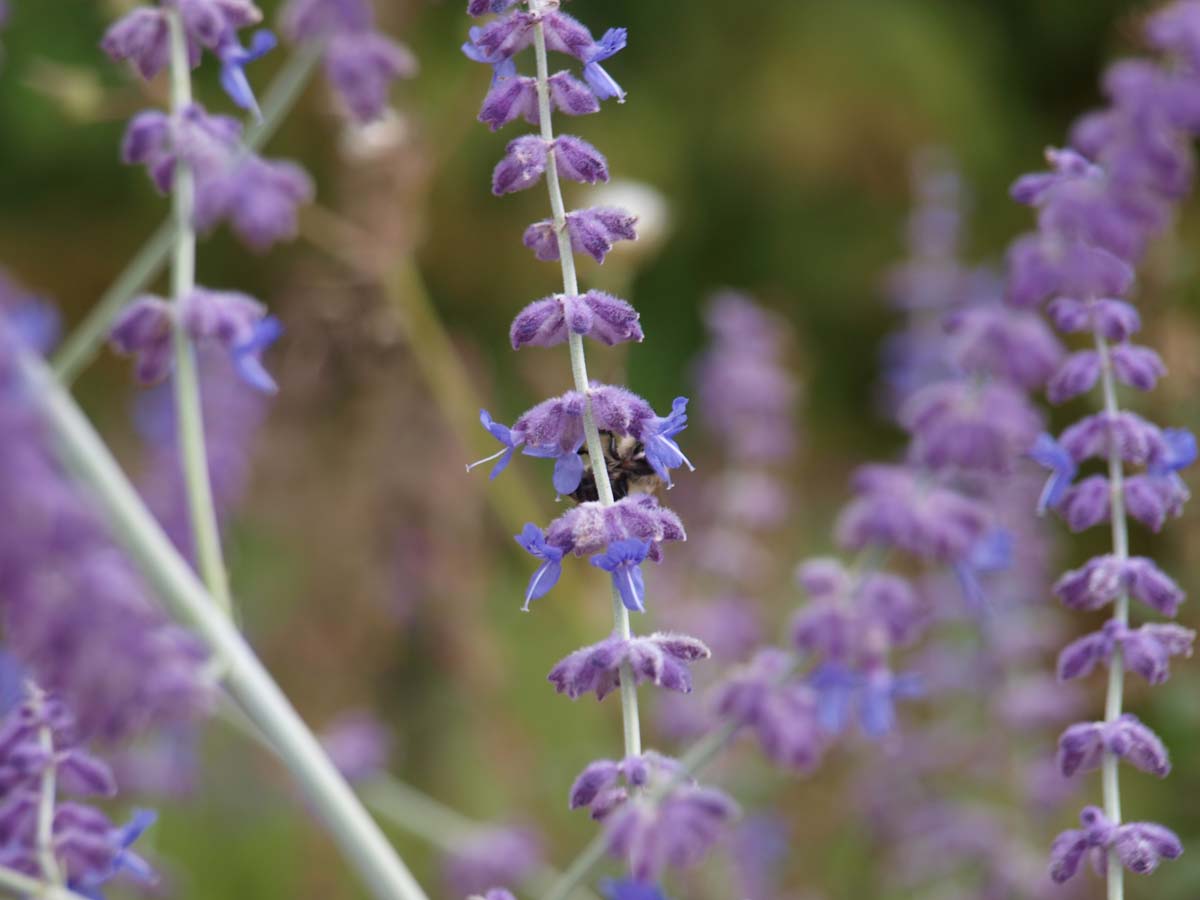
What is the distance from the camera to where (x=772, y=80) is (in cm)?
492

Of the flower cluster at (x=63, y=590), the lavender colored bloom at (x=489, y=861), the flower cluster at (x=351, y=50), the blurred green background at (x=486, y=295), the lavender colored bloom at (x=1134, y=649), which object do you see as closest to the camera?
the flower cluster at (x=63, y=590)

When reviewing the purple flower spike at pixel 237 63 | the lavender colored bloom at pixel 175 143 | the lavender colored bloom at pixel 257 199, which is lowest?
the lavender colored bloom at pixel 175 143

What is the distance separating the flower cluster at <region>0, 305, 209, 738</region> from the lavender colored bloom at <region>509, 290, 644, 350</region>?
316mm

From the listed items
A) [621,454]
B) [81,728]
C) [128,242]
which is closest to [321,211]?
[621,454]

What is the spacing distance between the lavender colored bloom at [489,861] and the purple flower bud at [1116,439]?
3.45 feet

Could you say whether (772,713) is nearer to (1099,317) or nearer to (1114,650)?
(1114,650)

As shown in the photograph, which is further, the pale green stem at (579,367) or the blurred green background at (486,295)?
the blurred green background at (486,295)

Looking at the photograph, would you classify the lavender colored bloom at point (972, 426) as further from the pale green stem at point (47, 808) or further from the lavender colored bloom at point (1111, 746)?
the pale green stem at point (47, 808)

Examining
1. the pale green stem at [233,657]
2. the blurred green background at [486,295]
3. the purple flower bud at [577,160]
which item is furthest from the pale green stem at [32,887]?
the blurred green background at [486,295]

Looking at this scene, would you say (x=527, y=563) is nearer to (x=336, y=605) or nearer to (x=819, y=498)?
(x=336, y=605)

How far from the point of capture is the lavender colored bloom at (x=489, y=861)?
1.88 meters

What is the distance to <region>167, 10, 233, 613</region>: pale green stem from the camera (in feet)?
3.18

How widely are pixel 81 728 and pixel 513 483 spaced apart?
1.94 m

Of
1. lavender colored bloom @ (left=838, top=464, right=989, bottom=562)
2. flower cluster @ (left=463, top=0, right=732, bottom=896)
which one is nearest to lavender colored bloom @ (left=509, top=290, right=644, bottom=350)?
flower cluster @ (left=463, top=0, right=732, bottom=896)
